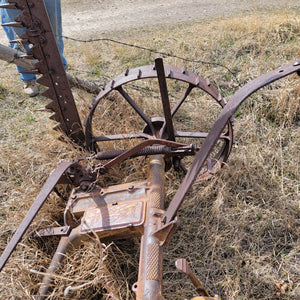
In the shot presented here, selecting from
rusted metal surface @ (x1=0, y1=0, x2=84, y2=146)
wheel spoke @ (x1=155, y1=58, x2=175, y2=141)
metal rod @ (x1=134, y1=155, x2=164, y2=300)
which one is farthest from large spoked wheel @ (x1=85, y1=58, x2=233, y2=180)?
metal rod @ (x1=134, y1=155, x2=164, y2=300)

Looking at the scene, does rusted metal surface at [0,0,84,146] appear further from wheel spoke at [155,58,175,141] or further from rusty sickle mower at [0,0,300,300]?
wheel spoke at [155,58,175,141]

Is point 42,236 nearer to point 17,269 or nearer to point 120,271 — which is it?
point 17,269

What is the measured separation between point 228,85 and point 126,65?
1595 millimetres

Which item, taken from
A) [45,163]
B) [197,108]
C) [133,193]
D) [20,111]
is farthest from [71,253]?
[20,111]

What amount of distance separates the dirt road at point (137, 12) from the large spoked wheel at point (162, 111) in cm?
277

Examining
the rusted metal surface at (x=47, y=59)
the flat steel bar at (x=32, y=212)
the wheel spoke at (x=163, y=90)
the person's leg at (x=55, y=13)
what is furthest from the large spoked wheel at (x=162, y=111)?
the person's leg at (x=55, y=13)

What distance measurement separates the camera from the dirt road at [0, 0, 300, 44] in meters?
5.90

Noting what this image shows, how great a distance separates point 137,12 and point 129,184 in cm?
556

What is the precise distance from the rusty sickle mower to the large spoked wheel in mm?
11

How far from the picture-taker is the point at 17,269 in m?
2.08

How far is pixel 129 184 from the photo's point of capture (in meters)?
2.20

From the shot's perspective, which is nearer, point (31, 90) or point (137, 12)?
point (31, 90)

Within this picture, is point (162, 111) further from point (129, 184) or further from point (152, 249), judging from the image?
point (152, 249)

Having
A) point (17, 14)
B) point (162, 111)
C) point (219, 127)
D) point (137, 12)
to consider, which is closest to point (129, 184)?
point (219, 127)
